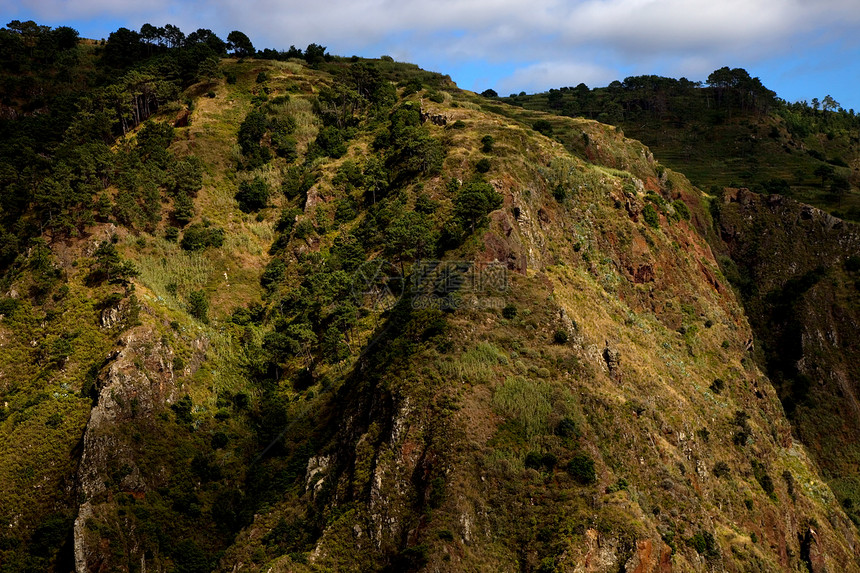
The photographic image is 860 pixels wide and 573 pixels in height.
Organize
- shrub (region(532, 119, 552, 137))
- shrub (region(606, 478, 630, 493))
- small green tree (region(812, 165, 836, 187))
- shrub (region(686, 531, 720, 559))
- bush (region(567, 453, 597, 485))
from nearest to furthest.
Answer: shrub (region(606, 478, 630, 493)), bush (region(567, 453, 597, 485)), shrub (region(686, 531, 720, 559)), shrub (region(532, 119, 552, 137)), small green tree (region(812, 165, 836, 187))

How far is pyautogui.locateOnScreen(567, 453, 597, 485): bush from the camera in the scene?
5316 centimetres

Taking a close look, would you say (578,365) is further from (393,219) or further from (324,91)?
(324,91)

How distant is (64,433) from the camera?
6719 centimetres

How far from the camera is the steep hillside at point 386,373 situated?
180 ft

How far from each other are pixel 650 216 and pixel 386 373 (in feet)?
175

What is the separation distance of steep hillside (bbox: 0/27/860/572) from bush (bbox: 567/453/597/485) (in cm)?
32

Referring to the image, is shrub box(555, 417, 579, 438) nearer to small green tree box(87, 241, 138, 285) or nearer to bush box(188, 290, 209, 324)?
bush box(188, 290, 209, 324)

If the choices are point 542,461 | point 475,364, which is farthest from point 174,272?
point 542,461

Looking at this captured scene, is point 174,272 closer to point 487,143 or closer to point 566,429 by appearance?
point 487,143

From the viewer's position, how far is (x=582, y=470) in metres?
53.4

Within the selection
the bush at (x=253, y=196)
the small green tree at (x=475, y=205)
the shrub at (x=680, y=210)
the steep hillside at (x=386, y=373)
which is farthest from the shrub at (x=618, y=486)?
the bush at (x=253, y=196)

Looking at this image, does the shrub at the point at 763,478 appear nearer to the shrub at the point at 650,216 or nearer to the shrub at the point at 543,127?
the shrub at the point at 650,216

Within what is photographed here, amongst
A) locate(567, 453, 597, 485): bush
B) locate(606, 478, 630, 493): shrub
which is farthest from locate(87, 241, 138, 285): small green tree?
locate(606, 478, 630, 493): shrub

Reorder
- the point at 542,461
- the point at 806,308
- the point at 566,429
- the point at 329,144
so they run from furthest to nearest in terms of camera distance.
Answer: the point at 806,308 → the point at 329,144 → the point at 566,429 → the point at 542,461
